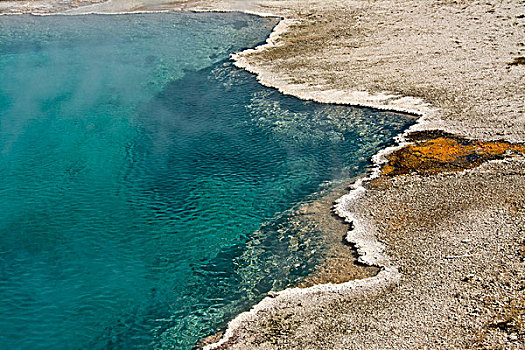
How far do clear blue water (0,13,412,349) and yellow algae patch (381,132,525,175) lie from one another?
92 centimetres

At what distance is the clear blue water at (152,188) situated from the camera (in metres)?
9.95

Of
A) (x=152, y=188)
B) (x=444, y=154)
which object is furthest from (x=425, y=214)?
(x=152, y=188)

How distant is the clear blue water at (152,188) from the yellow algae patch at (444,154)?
92cm

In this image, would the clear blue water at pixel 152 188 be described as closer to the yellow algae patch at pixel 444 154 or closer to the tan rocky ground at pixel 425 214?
the yellow algae patch at pixel 444 154

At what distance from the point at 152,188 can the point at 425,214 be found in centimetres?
669

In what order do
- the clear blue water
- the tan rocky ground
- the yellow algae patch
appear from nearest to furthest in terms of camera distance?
1. the tan rocky ground
2. the clear blue water
3. the yellow algae patch

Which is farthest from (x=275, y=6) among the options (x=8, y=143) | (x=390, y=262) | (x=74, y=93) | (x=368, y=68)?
(x=390, y=262)

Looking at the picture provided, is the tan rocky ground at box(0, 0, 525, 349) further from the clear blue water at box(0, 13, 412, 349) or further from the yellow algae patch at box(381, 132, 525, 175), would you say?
the clear blue water at box(0, 13, 412, 349)

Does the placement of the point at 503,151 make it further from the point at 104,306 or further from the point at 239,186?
the point at 104,306

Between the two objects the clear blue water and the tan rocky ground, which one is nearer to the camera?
the tan rocky ground

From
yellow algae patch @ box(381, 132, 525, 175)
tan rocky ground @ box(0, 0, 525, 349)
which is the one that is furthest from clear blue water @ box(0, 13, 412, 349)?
tan rocky ground @ box(0, 0, 525, 349)

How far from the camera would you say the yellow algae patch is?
13.3 m

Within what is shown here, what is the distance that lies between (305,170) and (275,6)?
60.0 ft

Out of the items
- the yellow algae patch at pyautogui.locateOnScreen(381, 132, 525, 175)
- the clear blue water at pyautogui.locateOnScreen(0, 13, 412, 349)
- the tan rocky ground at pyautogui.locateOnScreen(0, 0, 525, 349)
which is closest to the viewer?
the tan rocky ground at pyautogui.locateOnScreen(0, 0, 525, 349)
